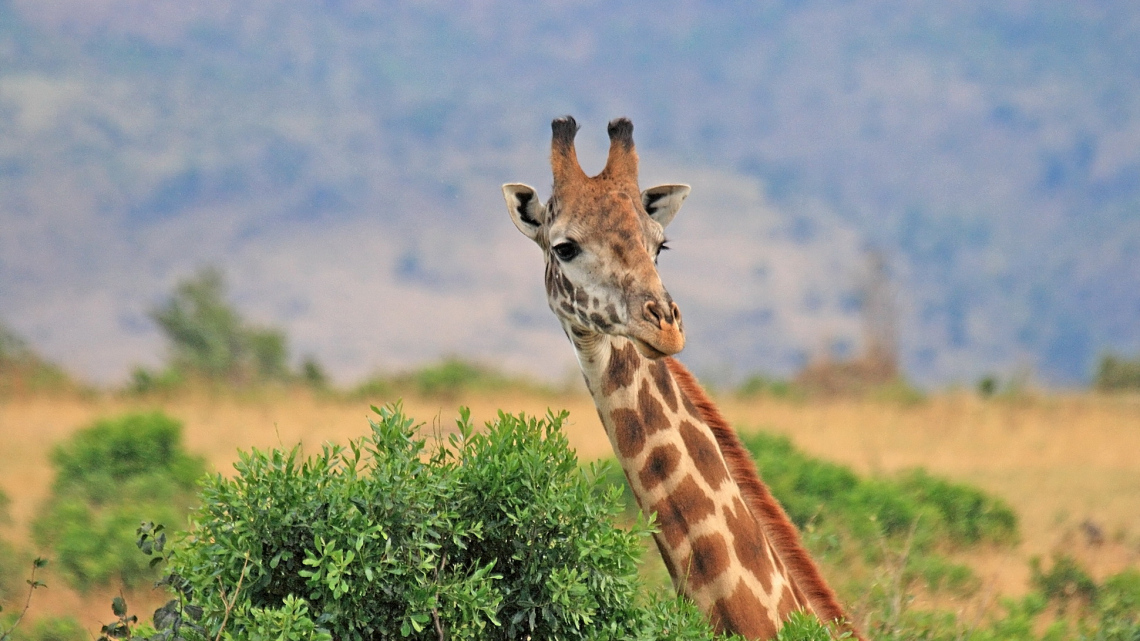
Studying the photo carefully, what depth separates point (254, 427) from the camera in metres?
22.2

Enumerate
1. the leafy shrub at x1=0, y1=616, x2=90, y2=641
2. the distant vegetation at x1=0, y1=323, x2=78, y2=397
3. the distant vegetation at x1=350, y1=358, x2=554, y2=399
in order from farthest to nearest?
the distant vegetation at x1=350, y1=358, x2=554, y2=399
the distant vegetation at x1=0, y1=323, x2=78, y2=397
the leafy shrub at x1=0, y1=616, x2=90, y2=641

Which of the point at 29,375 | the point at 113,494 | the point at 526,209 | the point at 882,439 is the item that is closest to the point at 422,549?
the point at 526,209

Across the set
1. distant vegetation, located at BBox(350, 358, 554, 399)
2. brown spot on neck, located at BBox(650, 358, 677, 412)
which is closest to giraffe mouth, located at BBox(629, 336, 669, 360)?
brown spot on neck, located at BBox(650, 358, 677, 412)

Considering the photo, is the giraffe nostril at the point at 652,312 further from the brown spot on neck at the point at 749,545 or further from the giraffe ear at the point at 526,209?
the brown spot on neck at the point at 749,545

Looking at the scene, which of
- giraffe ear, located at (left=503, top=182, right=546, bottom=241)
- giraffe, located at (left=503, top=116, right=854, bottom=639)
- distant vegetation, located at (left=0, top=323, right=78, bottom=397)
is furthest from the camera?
distant vegetation, located at (left=0, top=323, right=78, bottom=397)

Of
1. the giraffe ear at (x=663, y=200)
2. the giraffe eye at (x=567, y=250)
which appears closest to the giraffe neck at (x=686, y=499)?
the giraffe eye at (x=567, y=250)

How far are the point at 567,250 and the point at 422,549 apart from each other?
1.65 metres

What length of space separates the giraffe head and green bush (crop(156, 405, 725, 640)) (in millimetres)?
627

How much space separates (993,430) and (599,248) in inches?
841

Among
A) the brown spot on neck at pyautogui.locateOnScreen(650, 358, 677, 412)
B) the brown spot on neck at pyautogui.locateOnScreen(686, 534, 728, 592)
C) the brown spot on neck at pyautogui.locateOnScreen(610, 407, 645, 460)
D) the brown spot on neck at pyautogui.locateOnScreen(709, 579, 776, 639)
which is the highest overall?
the brown spot on neck at pyautogui.locateOnScreen(650, 358, 677, 412)

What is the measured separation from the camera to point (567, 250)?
5.64 meters

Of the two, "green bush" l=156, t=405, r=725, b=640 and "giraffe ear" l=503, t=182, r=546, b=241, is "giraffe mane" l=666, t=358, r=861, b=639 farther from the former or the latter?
"green bush" l=156, t=405, r=725, b=640

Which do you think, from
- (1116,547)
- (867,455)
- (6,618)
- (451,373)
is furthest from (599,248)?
(451,373)

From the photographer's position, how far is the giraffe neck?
18.7 ft
